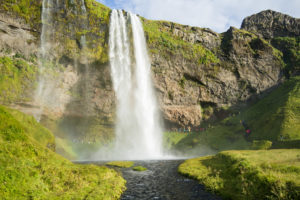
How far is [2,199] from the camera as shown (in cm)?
1170

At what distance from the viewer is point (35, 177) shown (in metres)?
15.4

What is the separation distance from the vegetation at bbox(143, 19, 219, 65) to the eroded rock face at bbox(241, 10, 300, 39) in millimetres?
47924

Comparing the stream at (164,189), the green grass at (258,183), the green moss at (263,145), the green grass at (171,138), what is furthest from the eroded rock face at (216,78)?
the green grass at (258,183)

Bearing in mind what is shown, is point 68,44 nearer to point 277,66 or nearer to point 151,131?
point 151,131

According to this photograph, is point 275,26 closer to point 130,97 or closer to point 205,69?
point 205,69

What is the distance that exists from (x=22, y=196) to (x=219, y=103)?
86792 millimetres

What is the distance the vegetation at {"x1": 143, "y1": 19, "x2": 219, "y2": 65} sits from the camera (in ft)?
264

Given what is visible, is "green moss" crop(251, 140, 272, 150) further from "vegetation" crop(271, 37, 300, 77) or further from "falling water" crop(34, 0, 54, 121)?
"vegetation" crop(271, 37, 300, 77)

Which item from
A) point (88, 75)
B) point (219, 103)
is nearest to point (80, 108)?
point (88, 75)

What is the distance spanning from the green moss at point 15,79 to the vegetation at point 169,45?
41.1 m

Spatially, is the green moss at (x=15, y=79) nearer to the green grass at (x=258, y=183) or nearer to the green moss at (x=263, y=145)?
the green grass at (x=258, y=183)

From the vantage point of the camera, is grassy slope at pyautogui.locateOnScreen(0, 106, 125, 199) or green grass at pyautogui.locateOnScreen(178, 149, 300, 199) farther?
green grass at pyautogui.locateOnScreen(178, 149, 300, 199)

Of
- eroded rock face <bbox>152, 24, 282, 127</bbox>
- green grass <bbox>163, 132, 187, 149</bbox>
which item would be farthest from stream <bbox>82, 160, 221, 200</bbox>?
eroded rock face <bbox>152, 24, 282, 127</bbox>

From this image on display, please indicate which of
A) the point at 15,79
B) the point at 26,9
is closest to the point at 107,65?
the point at 15,79
